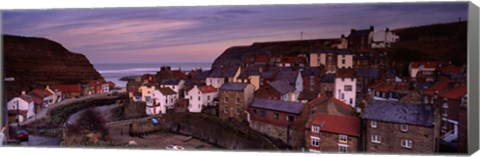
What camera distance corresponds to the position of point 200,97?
563cm

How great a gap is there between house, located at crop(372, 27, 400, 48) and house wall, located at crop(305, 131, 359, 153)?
3.40ft

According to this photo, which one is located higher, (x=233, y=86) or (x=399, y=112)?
(x=233, y=86)

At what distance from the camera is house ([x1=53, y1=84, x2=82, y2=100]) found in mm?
5914

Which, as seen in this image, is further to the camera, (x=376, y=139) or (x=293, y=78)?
(x=293, y=78)

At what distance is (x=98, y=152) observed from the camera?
5699mm

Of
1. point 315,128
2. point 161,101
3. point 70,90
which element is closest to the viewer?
point 315,128

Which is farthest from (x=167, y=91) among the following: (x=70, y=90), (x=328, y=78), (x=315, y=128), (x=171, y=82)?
(x=328, y=78)

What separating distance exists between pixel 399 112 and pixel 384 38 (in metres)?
0.79

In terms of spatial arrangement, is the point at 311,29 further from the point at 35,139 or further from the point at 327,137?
the point at 35,139

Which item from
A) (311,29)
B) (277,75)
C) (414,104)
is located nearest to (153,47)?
(277,75)

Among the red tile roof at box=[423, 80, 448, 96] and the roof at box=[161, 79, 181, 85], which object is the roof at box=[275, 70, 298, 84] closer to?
the roof at box=[161, 79, 181, 85]

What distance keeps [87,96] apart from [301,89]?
2.67 meters

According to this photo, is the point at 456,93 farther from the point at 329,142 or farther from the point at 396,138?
the point at 329,142

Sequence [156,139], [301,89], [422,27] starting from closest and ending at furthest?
[422,27], [301,89], [156,139]
